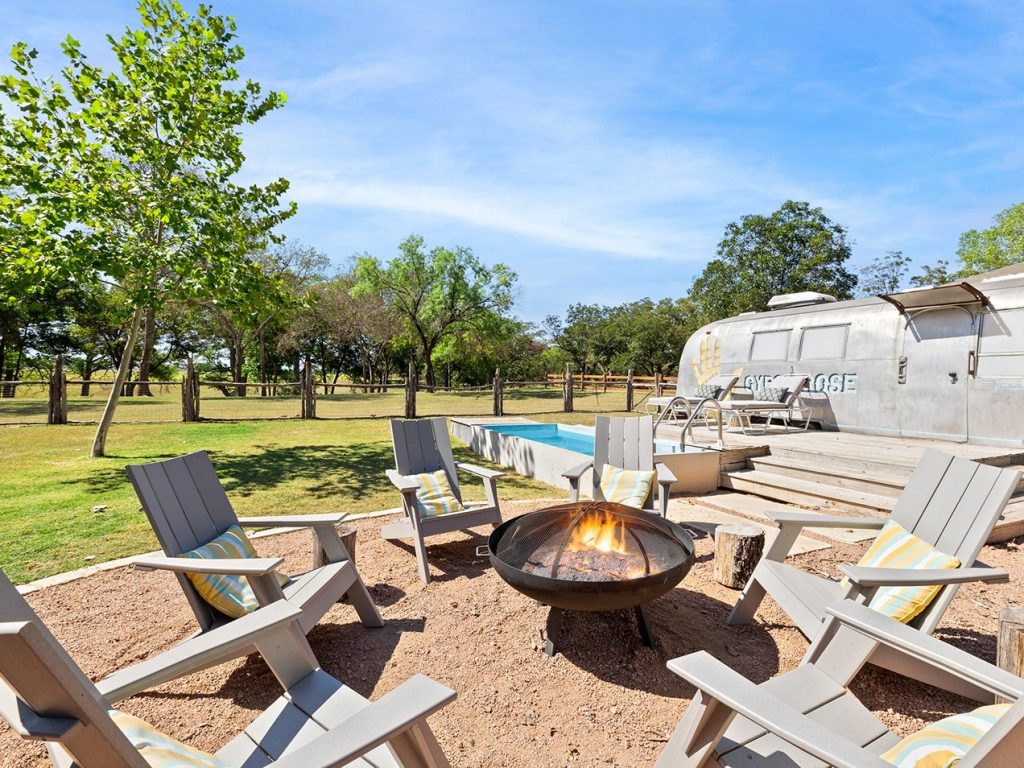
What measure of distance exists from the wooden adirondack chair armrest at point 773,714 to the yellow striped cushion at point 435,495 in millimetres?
2853

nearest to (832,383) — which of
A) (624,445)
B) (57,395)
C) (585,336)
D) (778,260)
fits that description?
(624,445)

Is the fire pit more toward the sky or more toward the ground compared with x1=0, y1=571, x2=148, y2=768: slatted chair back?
more toward the ground

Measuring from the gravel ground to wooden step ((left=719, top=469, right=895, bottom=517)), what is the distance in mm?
1715

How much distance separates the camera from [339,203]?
36.9 ft

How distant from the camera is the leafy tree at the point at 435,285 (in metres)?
25.3

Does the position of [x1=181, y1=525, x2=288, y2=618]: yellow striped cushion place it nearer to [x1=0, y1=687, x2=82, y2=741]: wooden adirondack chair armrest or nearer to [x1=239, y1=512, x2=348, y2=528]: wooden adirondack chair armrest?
[x1=239, y1=512, x2=348, y2=528]: wooden adirondack chair armrest

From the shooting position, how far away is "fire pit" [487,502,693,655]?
8.21ft

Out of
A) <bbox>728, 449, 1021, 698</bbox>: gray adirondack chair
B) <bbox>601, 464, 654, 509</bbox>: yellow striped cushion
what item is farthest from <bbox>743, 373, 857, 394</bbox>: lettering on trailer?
<bbox>728, 449, 1021, 698</bbox>: gray adirondack chair

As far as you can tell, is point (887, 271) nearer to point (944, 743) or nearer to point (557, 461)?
point (557, 461)

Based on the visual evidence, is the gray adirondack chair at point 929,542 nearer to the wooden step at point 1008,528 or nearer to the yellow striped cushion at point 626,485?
the yellow striped cushion at point 626,485

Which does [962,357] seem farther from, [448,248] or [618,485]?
[448,248]

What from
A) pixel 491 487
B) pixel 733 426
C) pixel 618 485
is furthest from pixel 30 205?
pixel 733 426

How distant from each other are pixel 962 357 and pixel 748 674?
23.3ft

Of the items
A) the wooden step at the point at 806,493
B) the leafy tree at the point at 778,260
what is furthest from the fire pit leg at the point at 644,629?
the leafy tree at the point at 778,260
